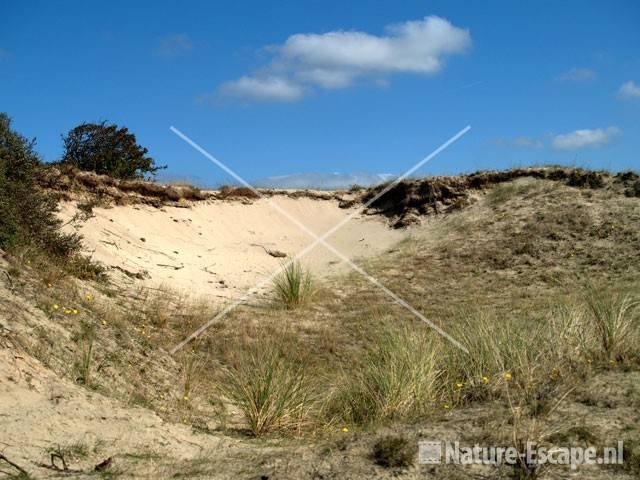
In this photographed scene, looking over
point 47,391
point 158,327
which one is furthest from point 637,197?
point 47,391

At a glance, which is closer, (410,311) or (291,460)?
(291,460)

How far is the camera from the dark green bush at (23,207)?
982cm

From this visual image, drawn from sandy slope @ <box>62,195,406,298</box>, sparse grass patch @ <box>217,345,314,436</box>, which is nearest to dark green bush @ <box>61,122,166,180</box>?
sandy slope @ <box>62,195,406,298</box>

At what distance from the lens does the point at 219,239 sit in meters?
18.5

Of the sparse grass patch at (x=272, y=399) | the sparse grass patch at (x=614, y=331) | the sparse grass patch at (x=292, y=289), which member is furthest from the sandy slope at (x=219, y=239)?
the sparse grass patch at (x=614, y=331)

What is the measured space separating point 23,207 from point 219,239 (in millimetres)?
7905

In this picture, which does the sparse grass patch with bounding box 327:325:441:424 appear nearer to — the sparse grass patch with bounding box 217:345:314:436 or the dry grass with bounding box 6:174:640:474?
the dry grass with bounding box 6:174:640:474

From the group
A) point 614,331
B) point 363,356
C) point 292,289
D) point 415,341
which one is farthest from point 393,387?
point 292,289

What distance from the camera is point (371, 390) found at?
621cm

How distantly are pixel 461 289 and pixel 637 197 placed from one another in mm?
6460

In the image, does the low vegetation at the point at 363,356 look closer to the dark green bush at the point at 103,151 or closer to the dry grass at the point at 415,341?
the dry grass at the point at 415,341

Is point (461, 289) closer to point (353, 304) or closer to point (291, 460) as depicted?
point (353, 304)

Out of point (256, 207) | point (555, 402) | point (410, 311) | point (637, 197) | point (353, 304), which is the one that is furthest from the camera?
point (256, 207)

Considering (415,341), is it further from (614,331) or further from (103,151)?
(103,151)
